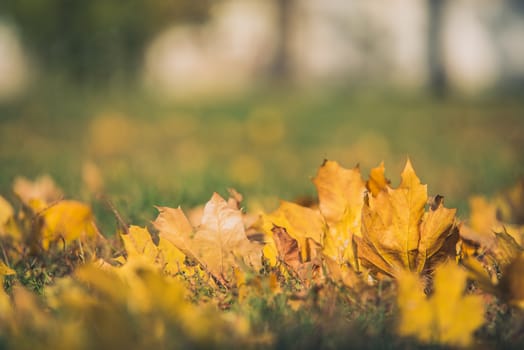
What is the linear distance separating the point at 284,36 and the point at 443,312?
14.6m

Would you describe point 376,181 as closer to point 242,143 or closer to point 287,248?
point 287,248

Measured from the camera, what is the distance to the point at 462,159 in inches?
153

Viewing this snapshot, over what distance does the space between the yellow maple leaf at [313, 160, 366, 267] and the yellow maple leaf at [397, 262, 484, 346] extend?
1.00 ft

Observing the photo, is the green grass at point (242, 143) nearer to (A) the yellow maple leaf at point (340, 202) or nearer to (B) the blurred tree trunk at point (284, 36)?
(A) the yellow maple leaf at point (340, 202)

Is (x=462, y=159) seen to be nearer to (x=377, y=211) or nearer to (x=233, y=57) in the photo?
(x=377, y=211)

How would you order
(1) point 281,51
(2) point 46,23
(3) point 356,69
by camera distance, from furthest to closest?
(3) point 356,69, (1) point 281,51, (2) point 46,23

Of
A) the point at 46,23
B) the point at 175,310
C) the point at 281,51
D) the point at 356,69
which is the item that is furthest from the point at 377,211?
the point at 356,69

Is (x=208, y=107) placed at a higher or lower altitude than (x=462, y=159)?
lower

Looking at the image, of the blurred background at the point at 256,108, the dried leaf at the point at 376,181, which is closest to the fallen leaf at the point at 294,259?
the dried leaf at the point at 376,181

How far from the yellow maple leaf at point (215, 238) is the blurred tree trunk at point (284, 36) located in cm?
1385

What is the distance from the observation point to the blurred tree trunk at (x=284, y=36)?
14.6 meters

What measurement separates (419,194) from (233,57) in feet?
57.1

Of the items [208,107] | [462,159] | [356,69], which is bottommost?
[356,69]

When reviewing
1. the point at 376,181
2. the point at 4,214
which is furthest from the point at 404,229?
the point at 4,214
